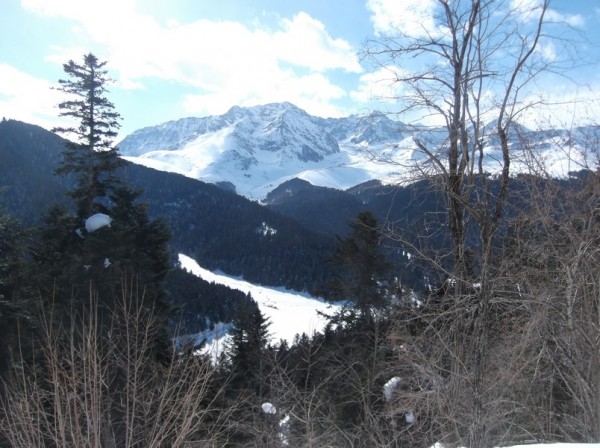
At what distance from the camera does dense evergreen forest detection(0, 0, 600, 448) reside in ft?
15.7

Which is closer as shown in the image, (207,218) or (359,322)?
(359,322)

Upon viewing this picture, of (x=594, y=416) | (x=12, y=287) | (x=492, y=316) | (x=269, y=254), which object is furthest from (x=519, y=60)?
(x=269, y=254)

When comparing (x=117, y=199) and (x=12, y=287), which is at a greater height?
(x=117, y=199)

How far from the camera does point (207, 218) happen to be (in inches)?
6860

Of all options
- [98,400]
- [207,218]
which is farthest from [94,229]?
[207,218]

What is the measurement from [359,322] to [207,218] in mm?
161686

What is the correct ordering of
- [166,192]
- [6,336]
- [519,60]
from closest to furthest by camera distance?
[519,60], [6,336], [166,192]

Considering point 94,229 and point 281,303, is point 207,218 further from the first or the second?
point 94,229

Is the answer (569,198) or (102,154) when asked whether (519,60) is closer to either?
(569,198)

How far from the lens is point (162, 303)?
17.1 metres

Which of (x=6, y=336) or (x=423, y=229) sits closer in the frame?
(x=423, y=229)

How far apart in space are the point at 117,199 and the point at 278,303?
336ft

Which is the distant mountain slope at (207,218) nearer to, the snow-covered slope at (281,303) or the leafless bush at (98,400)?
the snow-covered slope at (281,303)

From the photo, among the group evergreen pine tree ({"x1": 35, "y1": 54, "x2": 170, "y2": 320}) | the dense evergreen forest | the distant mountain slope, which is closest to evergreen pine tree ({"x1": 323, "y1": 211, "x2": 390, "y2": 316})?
the dense evergreen forest
